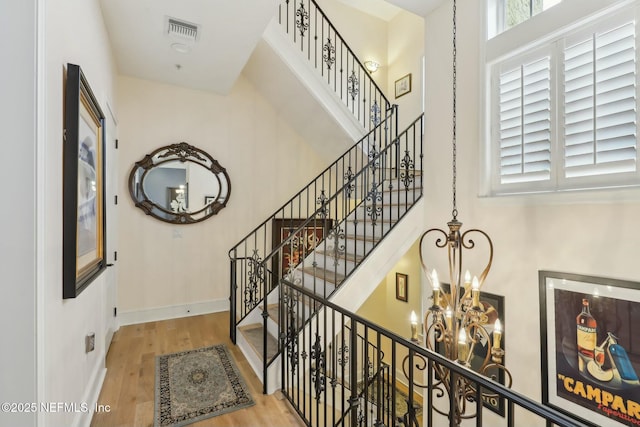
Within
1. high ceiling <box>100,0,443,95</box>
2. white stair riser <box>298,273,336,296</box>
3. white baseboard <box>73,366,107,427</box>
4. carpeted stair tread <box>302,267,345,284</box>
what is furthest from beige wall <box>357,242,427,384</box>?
white baseboard <box>73,366,107,427</box>

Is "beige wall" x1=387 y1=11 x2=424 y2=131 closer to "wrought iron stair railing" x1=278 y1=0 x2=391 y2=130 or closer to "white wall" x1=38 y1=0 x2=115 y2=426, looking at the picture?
"wrought iron stair railing" x1=278 y1=0 x2=391 y2=130

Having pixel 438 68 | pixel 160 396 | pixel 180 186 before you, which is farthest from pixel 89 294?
pixel 438 68

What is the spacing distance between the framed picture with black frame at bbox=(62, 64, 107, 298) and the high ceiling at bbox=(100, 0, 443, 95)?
1142 millimetres

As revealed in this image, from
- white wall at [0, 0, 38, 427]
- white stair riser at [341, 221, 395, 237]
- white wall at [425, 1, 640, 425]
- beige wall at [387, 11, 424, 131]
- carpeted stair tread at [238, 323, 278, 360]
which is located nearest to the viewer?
white wall at [0, 0, 38, 427]

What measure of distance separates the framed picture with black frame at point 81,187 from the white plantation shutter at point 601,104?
9.47 ft

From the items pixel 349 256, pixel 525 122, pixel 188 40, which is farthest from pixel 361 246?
pixel 188 40

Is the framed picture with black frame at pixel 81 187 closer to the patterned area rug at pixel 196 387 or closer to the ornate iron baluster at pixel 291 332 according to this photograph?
the patterned area rug at pixel 196 387

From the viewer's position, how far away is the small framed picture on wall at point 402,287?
4.86m

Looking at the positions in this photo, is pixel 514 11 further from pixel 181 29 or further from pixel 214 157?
pixel 214 157

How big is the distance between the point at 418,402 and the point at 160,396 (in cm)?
336

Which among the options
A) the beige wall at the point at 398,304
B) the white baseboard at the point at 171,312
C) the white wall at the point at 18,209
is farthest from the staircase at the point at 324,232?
the white wall at the point at 18,209

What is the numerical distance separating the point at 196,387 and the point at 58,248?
5.63 ft

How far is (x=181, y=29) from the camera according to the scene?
3.00m

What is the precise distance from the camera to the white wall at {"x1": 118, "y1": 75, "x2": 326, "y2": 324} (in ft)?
13.4
